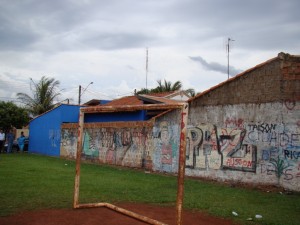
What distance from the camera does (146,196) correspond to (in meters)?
9.81

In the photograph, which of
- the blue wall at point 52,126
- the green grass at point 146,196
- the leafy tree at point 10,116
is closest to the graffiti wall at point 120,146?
the blue wall at point 52,126

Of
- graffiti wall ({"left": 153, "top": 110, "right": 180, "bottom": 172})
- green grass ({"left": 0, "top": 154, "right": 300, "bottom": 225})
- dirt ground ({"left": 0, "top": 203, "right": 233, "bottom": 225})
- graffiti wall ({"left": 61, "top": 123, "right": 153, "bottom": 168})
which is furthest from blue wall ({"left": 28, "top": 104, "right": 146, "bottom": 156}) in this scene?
dirt ground ({"left": 0, "top": 203, "right": 233, "bottom": 225})

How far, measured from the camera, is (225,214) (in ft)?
25.6

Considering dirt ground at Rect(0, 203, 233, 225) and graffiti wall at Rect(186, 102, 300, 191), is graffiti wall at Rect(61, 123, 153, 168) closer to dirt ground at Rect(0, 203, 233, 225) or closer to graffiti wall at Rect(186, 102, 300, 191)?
graffiti wall at Rect(186, 102, 300, 191)

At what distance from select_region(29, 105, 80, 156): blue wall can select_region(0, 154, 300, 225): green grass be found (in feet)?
37.2

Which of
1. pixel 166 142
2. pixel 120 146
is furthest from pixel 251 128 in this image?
pixel 120 146

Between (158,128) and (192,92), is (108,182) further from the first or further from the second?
(192,92)

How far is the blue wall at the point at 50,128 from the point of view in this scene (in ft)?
81.1

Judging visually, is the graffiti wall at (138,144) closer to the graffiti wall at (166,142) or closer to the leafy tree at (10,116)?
the graffiti wall at (166,142)

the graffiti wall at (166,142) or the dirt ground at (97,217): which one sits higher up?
the graffiti wall at (166,142)

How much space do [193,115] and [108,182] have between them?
4.37 m

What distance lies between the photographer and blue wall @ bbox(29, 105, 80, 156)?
974 inches

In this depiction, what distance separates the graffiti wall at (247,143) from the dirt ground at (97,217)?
456cm

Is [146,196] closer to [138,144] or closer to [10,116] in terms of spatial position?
[138,144]
